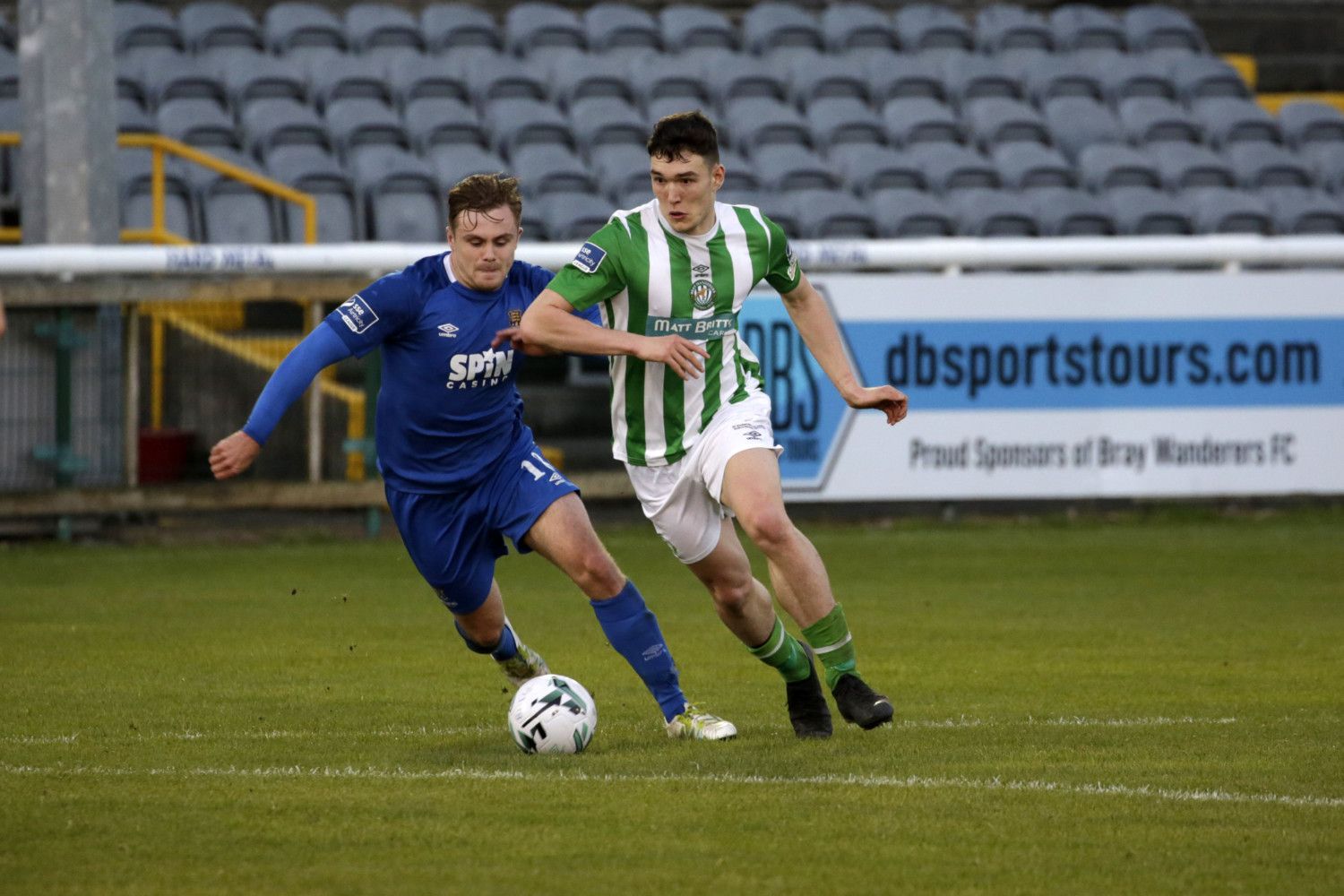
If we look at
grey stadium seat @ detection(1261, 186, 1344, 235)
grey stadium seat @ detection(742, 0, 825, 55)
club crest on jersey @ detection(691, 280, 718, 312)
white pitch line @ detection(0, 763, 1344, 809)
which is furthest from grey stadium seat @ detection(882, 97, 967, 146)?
white pitch line @ detection(0, 763, 1344, 809)

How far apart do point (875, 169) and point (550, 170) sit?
3179 mm

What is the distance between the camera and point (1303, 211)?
1889 cm

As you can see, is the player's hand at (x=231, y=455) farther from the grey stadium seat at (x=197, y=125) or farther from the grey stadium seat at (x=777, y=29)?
the grey stadium seat at (x=777, y=29)

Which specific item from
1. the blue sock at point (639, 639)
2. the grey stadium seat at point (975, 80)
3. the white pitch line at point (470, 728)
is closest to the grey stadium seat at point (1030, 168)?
the grey stadium seat at point (975, 80)

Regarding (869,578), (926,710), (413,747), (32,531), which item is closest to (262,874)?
(413,747)

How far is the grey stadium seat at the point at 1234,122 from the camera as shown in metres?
20.3

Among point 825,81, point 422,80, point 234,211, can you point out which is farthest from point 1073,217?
point 234,211

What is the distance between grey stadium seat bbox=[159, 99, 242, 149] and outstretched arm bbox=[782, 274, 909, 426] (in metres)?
11.0

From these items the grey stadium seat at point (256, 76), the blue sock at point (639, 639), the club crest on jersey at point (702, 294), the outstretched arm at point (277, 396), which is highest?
the grey stadium seat at point (256, 76)

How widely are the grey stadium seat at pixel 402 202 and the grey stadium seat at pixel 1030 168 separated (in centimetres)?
546

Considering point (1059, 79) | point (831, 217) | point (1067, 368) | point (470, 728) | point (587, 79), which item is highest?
point (1059, 79)

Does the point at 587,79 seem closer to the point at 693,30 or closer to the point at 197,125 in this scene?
the point at 693,30

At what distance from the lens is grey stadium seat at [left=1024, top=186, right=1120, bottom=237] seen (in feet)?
58.6

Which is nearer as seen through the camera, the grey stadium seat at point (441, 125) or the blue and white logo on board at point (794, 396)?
the blue and white logo on board at point (794, 396)
